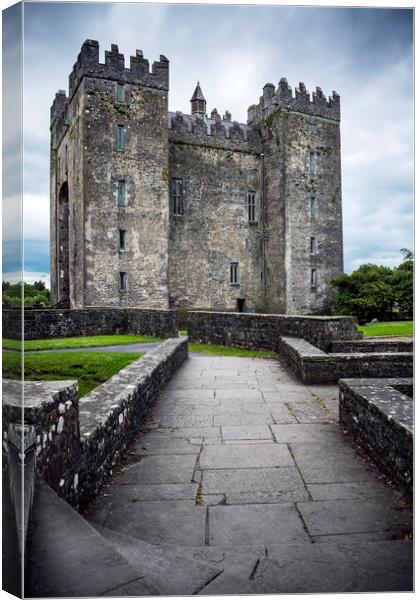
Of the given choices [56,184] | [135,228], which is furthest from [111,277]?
[56,184]

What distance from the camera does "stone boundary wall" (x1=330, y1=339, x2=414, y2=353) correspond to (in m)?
10.2

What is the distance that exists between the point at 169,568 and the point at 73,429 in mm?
1062

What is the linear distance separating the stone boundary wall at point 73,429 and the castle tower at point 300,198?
2381cm

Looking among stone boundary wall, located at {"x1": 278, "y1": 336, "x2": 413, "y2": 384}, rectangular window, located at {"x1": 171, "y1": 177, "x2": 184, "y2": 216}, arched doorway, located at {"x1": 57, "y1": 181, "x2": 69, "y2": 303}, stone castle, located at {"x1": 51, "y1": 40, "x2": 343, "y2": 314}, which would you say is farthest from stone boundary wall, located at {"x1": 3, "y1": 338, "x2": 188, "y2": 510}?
arched doorway, located at {"x1": 57, "y1": 181, "x2": 69, "y2": 303}

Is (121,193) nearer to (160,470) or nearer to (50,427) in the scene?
(160,470)

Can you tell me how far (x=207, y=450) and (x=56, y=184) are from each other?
2729 centimetres

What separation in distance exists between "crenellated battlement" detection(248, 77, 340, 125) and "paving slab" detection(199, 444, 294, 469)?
2721 centimetres

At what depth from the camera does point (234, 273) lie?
28641mm

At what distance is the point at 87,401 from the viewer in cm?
403

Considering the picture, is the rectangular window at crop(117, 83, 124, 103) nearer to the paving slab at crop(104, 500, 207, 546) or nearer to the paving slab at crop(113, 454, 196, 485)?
the paving slab at crop(113, 454, 196, 485)

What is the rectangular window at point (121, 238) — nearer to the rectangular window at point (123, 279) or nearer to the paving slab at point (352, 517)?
the rectangular window at point (123, 279)

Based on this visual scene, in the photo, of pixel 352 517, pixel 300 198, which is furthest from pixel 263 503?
pixel 300 198

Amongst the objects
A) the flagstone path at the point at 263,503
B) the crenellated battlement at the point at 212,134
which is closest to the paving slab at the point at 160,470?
the flagstone path at the point at 263,503

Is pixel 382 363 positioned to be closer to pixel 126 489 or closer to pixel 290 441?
pixel 290 441
